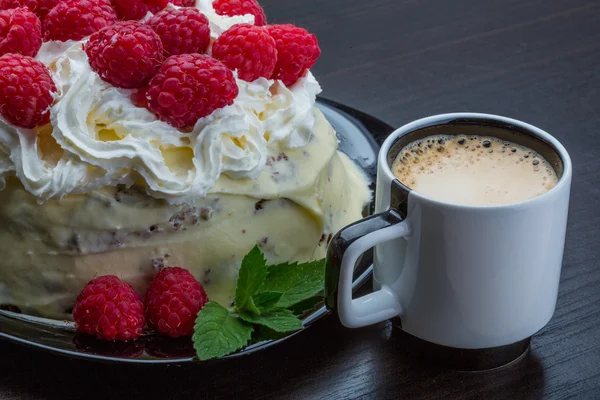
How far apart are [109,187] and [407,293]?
1.37 ft

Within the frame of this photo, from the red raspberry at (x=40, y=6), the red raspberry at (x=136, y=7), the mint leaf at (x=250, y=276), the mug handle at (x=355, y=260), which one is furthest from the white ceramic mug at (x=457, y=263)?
the red raspberry at (x=40, y=6)

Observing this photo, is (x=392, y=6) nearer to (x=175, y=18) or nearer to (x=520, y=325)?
(x=175, y=18)

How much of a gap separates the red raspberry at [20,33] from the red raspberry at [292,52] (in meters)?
0.34

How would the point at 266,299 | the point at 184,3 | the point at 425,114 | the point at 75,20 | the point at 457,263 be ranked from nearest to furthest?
the point at 457,263 → the point at 266,299 → the point at 75,20 → the point at 184,3 → the point at 425,114

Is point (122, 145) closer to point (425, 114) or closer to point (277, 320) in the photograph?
point (277, 320)

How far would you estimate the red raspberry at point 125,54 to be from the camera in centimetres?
121

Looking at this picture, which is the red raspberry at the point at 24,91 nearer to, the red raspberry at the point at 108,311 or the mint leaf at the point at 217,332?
the red raspberry at the point at 108,311

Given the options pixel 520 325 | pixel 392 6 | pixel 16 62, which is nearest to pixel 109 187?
pixel 16 62

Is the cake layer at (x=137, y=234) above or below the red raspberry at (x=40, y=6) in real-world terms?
below

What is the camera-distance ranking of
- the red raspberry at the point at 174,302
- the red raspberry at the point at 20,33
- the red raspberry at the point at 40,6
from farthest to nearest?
the red raspberry at the point at 40,6 → the red raspberry at the point at 20,33 → the red raspberry at the point at 174,302

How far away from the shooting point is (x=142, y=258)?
4.12 ft

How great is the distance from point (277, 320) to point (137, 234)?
23cm

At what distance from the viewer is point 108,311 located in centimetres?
116

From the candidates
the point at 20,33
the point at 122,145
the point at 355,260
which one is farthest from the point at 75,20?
the point at 355,260
